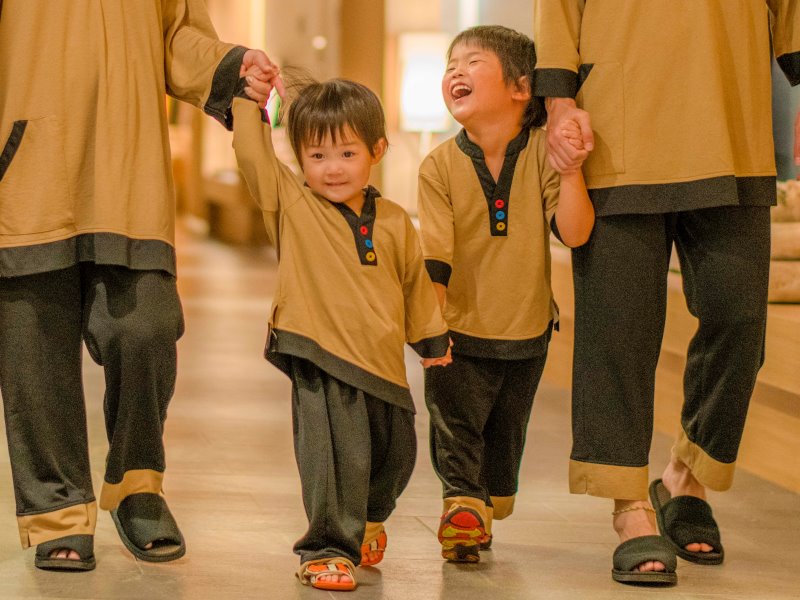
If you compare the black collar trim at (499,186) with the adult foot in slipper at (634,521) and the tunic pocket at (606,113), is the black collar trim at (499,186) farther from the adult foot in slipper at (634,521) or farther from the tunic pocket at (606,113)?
the adult foot in slipper at (634,521)

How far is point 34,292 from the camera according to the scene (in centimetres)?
261

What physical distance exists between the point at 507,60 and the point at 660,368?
2078mm

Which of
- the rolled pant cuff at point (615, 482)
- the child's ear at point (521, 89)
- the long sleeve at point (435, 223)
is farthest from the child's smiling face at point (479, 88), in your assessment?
the rolled pant cuff at point (615, 482)

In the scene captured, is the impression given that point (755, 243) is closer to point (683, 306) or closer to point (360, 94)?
point (360, 94)

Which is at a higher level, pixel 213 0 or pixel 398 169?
pixel 213 0

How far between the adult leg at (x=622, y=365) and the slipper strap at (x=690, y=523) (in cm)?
20

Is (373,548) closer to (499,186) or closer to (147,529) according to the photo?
(147,529)

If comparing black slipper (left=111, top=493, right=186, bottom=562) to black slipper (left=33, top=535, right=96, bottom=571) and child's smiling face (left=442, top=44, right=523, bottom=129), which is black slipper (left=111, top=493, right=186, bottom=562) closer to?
black slipper (left=33, top=535, right=96, bottom=571)

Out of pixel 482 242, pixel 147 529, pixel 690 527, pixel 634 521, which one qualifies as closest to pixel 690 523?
pixel 690 527

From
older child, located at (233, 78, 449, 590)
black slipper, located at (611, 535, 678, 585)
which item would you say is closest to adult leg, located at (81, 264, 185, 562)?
older child, located at (233, 78, 449, 590)

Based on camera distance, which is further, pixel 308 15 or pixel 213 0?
pixel 213 0

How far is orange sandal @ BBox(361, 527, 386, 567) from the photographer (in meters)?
2.72

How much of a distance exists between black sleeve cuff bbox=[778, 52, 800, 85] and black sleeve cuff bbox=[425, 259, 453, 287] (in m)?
0.80

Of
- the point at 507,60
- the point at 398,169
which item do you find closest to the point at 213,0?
the point at 398,169
